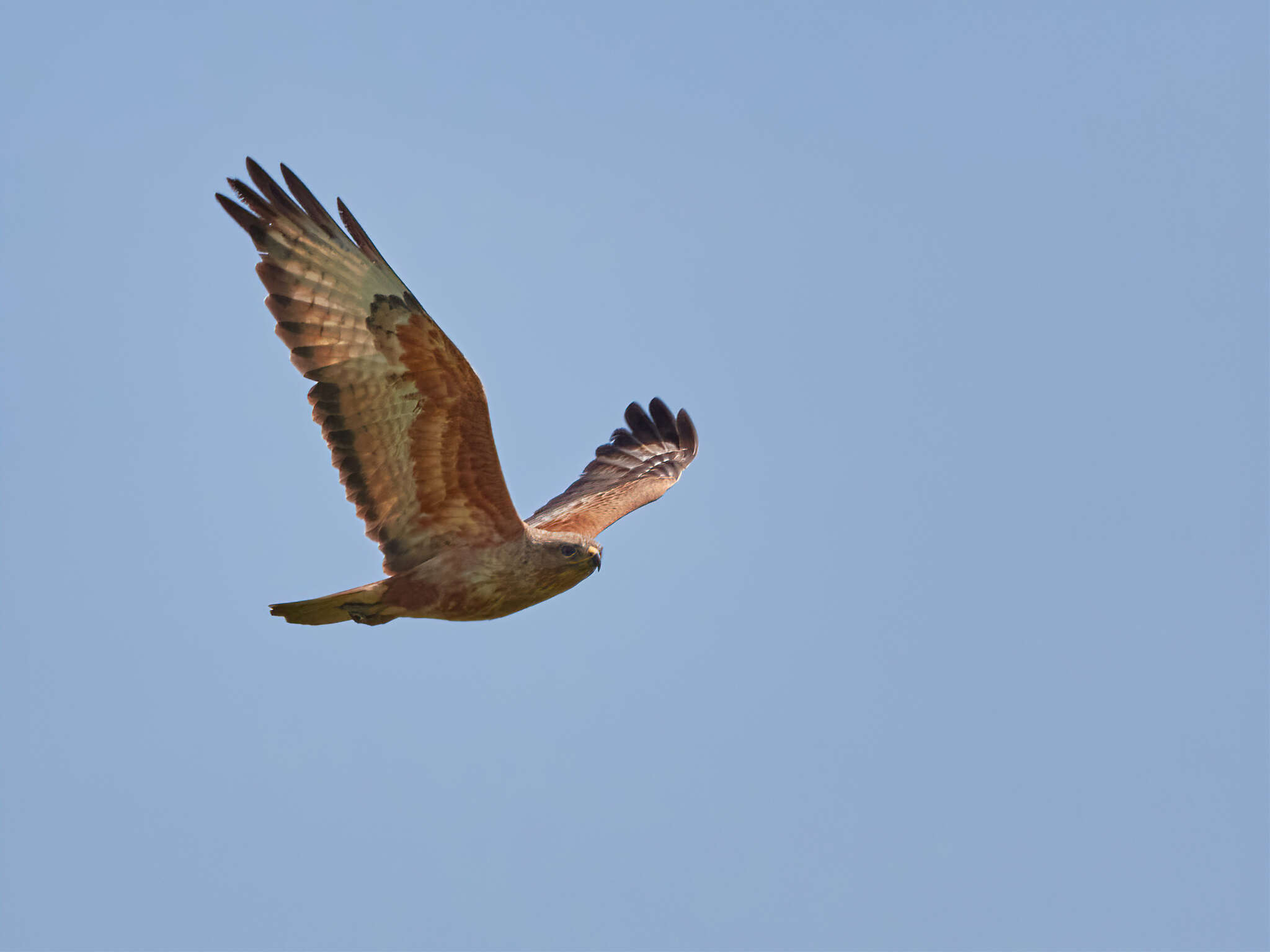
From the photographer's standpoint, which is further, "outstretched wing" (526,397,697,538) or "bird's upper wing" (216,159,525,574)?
"outstretched wing" (526,397,697,538)

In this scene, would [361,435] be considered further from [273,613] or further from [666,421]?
[666,421]

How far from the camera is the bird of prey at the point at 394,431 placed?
9.34 metres

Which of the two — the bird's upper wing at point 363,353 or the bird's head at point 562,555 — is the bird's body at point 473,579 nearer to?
the bird's head at point 562,555

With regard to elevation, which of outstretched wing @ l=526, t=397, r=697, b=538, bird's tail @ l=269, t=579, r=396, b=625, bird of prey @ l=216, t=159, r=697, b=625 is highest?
outstretched wing @ l=526, t=397, r=697, b=538

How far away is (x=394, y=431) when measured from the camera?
31.4 ft

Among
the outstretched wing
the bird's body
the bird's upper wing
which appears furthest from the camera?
the outstretched wing

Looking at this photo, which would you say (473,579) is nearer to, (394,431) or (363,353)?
(394,431)

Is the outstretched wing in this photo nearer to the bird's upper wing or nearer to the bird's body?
the bird's body

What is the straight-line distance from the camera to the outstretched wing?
12141 mm

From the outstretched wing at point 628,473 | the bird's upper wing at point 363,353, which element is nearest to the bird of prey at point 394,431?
the bird's upper wing at point 363,353

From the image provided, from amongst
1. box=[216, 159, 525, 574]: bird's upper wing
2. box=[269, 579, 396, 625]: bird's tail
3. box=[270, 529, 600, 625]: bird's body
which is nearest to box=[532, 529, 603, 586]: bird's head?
box=[270, 529, 600, 625]: bird's body

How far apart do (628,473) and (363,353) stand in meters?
4.82

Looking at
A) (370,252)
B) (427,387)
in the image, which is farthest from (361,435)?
(370,252)

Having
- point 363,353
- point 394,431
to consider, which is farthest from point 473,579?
point 363,353
